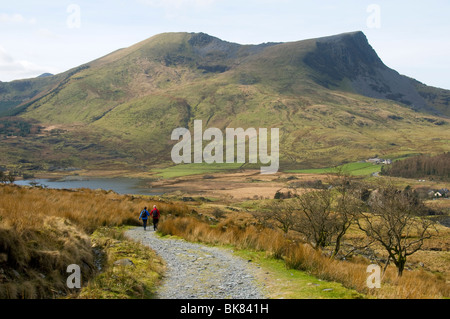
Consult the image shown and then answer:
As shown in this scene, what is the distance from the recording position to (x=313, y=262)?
1149cm

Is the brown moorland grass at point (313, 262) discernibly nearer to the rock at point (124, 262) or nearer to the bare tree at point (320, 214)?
the bare tree at point (320, 214)

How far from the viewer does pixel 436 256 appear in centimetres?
3691

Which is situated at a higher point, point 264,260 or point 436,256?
point 264,260

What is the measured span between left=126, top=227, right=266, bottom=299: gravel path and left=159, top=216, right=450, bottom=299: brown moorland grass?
1.47 metres

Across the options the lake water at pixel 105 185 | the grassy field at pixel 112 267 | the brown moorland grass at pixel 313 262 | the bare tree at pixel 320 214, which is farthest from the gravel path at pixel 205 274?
the lake water at pixel 105 185

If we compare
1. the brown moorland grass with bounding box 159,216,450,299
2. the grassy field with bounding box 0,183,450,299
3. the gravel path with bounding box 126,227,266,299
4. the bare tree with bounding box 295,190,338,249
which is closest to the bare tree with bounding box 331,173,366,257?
the bare tree with bounding box 295,190,338,249

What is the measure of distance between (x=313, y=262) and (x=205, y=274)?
153 inches

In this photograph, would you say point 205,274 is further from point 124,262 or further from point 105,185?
point 105,185

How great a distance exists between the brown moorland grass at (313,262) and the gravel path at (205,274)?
1466 mm

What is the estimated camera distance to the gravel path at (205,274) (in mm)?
8578
